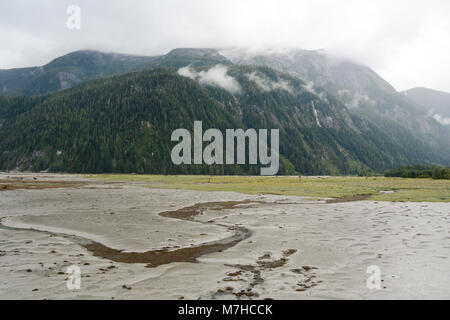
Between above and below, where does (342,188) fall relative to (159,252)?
below

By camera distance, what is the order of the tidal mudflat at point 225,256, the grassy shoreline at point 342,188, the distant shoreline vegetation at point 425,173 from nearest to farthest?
the tidal mudflat at point 225,256 < the grassy shoreline at point 342,188 < the distant shoreline vegetation at point 425,173

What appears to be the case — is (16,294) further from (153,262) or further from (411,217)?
(411,217)

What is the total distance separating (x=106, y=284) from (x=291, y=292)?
702 cm

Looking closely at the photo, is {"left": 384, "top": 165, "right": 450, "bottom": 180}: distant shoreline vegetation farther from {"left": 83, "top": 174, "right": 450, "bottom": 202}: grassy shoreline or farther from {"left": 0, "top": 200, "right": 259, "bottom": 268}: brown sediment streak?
{"left": 0, "top": 200, "right": 259, "bottom": 268}: brown sediment streak

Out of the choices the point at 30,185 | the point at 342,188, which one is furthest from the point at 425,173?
the point at 30,185

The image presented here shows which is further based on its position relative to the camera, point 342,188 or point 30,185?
point 30,185

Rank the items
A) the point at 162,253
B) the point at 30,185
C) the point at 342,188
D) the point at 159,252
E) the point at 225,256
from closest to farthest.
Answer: the point at 225,256
the point at 162,253
the point at 159,252
the point at 342,188
the point at 30,185

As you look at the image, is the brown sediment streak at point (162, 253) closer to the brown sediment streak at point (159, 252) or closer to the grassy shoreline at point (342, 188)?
the brown sediment streak at point (159, 252)

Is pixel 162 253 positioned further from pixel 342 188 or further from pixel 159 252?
pixel 342 188

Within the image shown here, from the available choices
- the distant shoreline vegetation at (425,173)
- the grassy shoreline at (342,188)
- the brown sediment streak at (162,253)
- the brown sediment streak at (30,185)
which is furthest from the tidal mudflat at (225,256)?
the distant shoreline vegetation at (425,173)

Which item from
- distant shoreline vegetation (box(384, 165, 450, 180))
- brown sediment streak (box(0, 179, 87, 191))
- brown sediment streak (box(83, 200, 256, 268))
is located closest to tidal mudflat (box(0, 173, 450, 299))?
brown sediment streak (box(83, 200, 256, 268))

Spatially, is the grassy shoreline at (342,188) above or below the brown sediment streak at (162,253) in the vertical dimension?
below

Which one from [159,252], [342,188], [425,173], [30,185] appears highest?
[159,252]
